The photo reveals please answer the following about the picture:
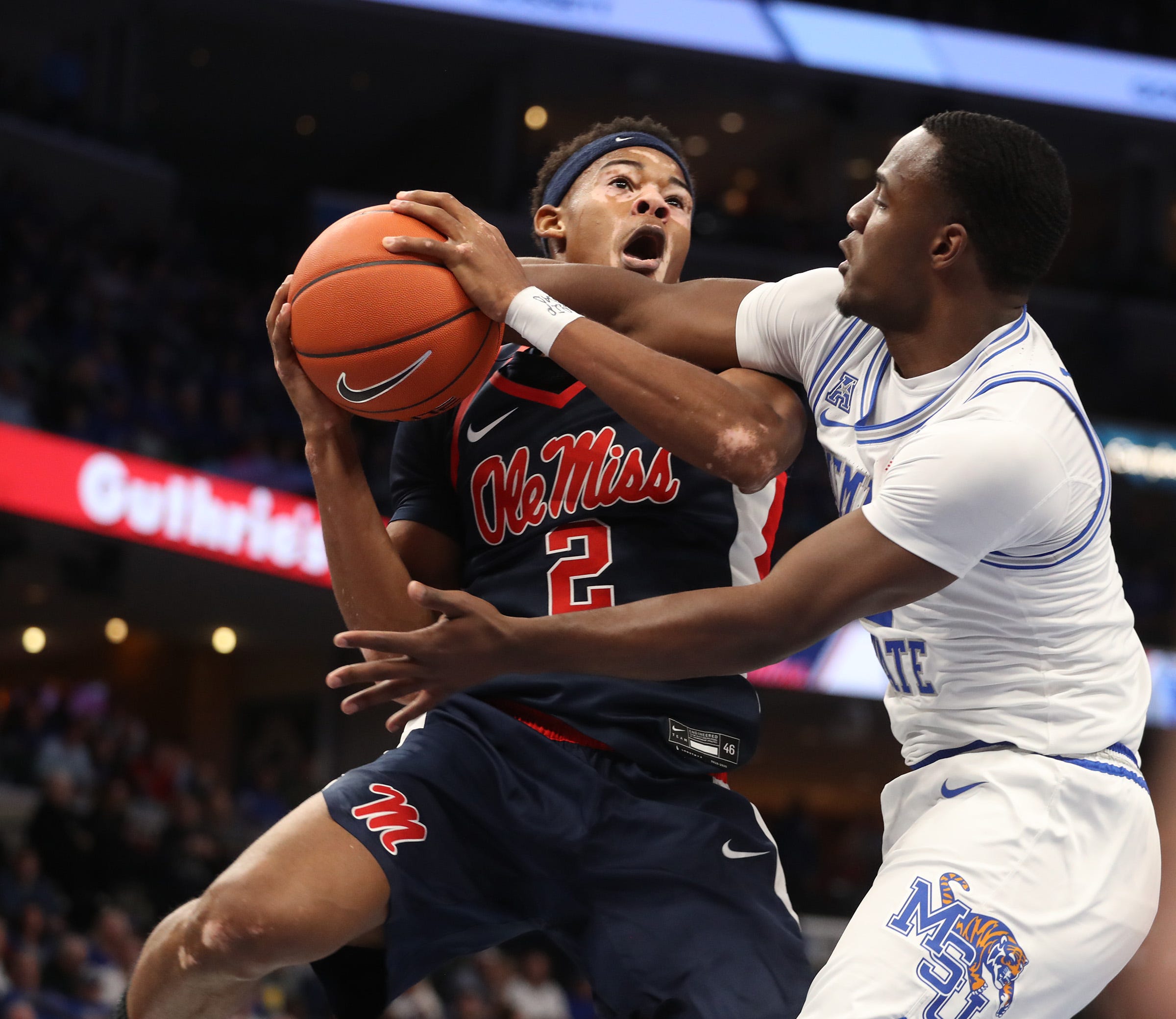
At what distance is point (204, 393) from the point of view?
14.6 meters

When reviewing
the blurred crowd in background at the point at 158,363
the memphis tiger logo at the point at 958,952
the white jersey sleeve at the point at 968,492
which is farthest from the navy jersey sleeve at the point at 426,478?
the blurred crowd in background at the point at 158,363

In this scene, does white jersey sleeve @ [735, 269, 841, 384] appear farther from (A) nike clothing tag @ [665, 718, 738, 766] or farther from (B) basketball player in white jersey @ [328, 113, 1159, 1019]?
(A) nike clothing tag @ [665, 718, 738, 766]

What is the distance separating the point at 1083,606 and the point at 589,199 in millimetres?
1690

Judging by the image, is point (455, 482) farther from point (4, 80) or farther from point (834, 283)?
point (4, 80)

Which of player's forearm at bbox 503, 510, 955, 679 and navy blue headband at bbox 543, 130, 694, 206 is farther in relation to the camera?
navy blue headband at bbox 543, 130, 694, 206

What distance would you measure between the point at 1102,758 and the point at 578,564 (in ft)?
3.93

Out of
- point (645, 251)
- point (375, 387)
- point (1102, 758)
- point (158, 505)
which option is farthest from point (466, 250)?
point (158, 505)

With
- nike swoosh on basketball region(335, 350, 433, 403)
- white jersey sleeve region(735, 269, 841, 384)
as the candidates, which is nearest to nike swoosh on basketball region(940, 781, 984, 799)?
white jersey sleeve region(735, 269, 841, 384)

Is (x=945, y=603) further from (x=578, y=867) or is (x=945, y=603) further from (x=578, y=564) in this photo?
(x=578, y=867)

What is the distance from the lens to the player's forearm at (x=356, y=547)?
3.14 meters

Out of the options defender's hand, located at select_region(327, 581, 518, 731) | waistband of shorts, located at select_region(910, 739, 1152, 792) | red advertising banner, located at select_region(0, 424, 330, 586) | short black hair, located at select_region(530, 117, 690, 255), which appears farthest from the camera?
red advertising banner, located at select_region(0, 424, 330, 586)

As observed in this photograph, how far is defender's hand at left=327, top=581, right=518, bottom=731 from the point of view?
244cm

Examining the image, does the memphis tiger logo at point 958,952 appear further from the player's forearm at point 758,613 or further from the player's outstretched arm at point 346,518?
the player's outstretched arm at point 346,518

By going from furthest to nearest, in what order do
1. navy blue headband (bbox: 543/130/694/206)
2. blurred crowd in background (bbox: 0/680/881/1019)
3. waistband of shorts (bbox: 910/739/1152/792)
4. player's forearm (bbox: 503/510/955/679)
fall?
blurred crowd in background (bbox: 0/680/881/1019), navy blue headband (bbox: 543/130/694/206), waistband of shorts (bbox: 910/739/1152/792), player's forearm (bbox: 503/510/955/679)
